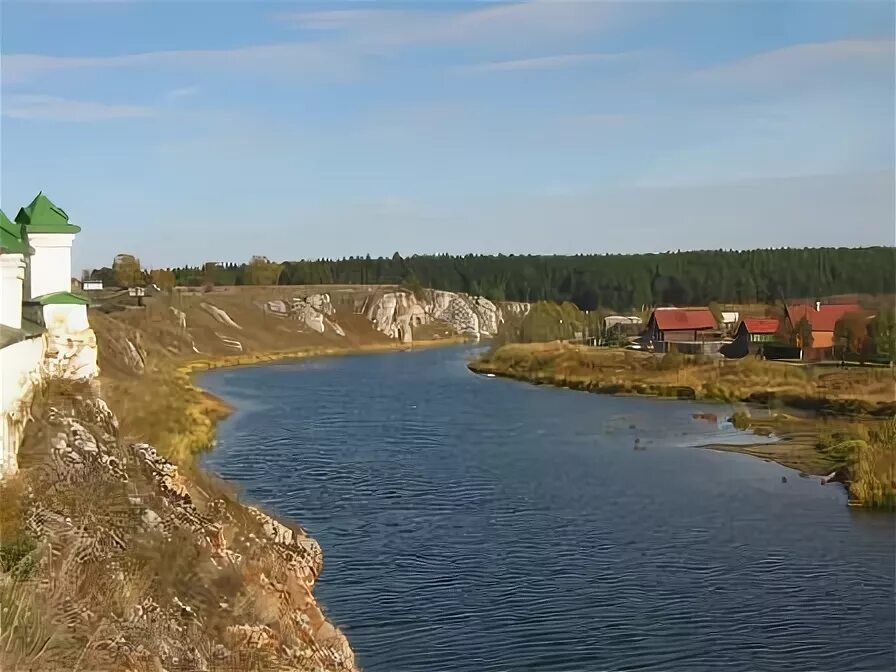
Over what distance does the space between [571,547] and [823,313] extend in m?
18.3

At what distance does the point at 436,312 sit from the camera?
62.1 meters

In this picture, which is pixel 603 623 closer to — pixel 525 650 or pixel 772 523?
pixel 525 650

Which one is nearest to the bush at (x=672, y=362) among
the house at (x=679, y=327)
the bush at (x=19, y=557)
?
the house at (x=679, y=327)

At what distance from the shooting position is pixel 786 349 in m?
Result: 27.8

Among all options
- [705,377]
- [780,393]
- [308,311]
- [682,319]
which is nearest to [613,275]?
[308,311]

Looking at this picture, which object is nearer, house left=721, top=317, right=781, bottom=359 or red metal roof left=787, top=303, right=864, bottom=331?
red metal roof left=787, top=303, right=864, bottom=331

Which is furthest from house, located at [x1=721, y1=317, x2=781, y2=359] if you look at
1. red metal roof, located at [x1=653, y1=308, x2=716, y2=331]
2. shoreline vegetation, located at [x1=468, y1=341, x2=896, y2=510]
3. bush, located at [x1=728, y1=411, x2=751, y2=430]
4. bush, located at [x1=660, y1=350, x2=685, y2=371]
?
bush, located at [x1=728, y1=411, x2=751, y2=430]

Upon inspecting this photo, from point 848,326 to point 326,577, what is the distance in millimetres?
17236

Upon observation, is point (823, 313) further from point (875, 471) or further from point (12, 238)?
point (12, 238)

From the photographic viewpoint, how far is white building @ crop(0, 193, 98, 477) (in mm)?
7551

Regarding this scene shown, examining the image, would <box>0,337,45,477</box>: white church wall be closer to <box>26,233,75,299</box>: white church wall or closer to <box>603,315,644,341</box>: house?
<box>26,233,75,299</box>: white church wall

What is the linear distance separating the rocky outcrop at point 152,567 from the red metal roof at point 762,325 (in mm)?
23656

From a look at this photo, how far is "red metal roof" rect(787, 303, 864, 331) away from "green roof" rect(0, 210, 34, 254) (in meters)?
18.5

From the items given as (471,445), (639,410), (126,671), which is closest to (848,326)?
(639,410)
